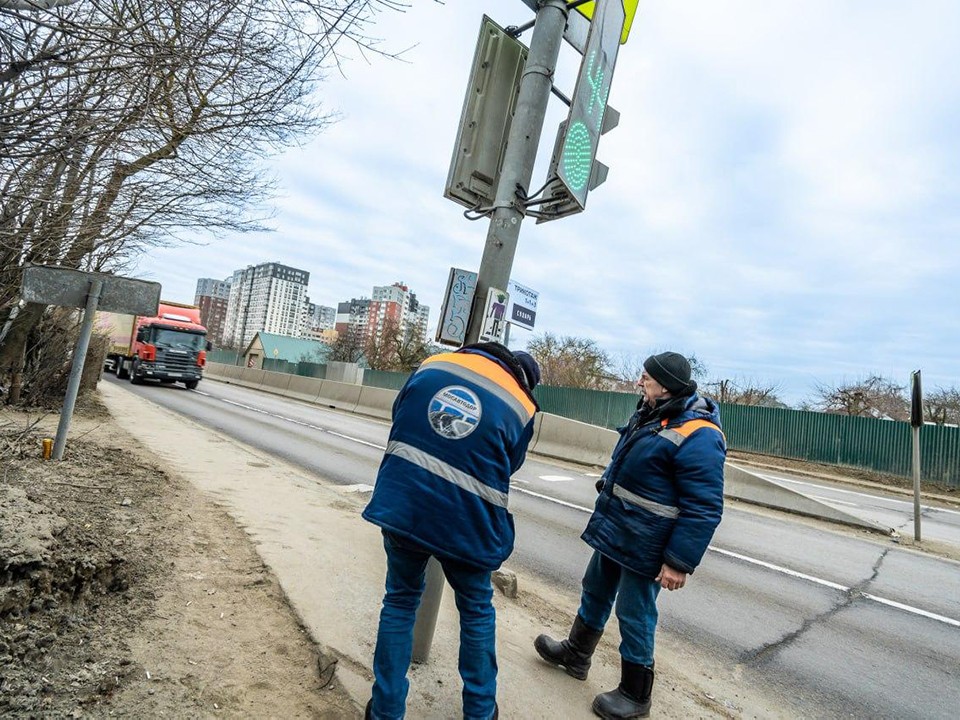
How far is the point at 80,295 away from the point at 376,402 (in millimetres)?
16642

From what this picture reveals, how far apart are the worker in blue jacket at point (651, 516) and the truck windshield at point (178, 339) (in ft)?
80.8

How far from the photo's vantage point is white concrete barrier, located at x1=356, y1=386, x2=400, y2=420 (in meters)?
21.7

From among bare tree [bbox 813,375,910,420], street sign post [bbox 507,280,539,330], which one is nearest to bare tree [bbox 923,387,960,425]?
bare tree [bbox 813,375,910,420]

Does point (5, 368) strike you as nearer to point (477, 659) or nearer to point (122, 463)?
point (122, 463)

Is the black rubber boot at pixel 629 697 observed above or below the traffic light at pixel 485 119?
below

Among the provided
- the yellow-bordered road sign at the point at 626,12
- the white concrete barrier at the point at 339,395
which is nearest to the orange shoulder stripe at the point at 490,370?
the yellow-bordered road sign at the point at 626,12

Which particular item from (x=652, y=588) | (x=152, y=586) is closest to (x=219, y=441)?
(x=152, y=586)

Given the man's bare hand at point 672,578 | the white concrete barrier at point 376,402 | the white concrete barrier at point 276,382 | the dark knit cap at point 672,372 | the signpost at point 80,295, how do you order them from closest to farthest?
the man's bare hand at point 672,578 → the dark knit cap at point 672,372 → the signpost at point 80,295 → the white concrete barrier at point 376,402 → the white concrete barrier at point 276,382

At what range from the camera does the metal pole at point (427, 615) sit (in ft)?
9.11

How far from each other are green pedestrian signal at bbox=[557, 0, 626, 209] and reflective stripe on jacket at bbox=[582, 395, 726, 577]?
1394 mm

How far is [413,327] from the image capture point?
5081 centimetres

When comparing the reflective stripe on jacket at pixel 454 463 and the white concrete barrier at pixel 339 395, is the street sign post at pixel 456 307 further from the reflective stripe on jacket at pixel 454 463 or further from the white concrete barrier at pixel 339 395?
the white concrete barrier at pixel 339 395

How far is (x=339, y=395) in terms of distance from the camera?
25.1 metres

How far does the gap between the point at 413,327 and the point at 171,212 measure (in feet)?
147
